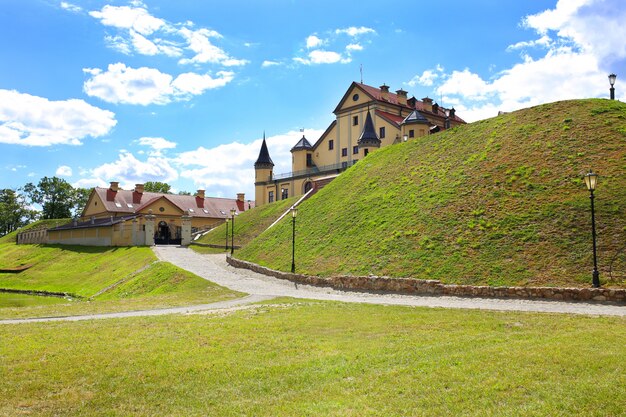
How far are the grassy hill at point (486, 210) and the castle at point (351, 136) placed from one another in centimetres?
1666

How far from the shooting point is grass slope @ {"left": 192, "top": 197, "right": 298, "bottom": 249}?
152 ft

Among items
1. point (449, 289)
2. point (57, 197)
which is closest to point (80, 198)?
point (57, 197)

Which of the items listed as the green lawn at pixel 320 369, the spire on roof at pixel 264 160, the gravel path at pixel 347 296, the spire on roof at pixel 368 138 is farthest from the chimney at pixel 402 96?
the green lawn at pixel 320 369

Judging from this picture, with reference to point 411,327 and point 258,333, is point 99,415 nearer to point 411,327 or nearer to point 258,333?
point 258,333

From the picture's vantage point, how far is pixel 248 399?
6750 millimetres

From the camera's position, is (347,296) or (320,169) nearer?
(347,296)

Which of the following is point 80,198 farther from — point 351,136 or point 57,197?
point 351,136

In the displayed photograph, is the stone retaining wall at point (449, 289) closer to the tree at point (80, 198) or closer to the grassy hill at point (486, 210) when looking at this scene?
the grassy hill at point (486, 210)

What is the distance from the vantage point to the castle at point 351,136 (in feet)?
180

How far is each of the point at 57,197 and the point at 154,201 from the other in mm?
53725

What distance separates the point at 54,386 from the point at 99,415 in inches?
60.2

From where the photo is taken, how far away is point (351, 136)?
5966 cm

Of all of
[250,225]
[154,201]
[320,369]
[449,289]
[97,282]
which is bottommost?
[97,282]

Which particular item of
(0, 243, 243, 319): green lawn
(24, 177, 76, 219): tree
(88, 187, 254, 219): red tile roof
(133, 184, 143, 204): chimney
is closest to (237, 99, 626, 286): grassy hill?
(0, 243, 243, 319): green lawn
